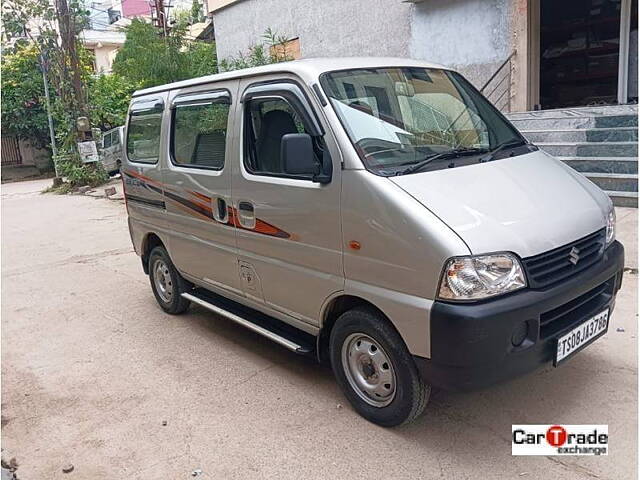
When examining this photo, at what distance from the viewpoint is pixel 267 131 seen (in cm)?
376

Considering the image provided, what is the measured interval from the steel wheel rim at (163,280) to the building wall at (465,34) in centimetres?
701

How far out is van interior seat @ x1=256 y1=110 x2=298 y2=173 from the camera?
143 inches

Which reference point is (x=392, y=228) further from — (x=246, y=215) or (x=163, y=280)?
→ (x=163, y=280)

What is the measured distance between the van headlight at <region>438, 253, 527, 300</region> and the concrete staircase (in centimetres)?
523

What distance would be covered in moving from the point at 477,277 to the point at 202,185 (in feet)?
7.73

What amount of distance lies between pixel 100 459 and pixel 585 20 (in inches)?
502

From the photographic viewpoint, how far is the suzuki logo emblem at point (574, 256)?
295cm

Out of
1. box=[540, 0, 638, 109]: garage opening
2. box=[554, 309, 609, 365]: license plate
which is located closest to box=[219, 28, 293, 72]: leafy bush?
box=[540, 0, 638, 109]: garage opening

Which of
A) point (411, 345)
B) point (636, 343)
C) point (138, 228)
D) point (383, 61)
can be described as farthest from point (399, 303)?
point (138, 228)

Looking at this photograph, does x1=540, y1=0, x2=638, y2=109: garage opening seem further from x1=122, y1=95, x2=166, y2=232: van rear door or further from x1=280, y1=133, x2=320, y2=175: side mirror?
x1=280, y1=133, x2=320, y2=175: side mirror

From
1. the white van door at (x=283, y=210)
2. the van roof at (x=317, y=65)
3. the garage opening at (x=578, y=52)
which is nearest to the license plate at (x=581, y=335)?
the white van door at (x=283, y=210)

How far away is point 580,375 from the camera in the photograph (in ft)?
11.9

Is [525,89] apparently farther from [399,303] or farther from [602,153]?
[399,303]

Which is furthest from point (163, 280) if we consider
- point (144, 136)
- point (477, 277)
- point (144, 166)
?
point (477, 277)
